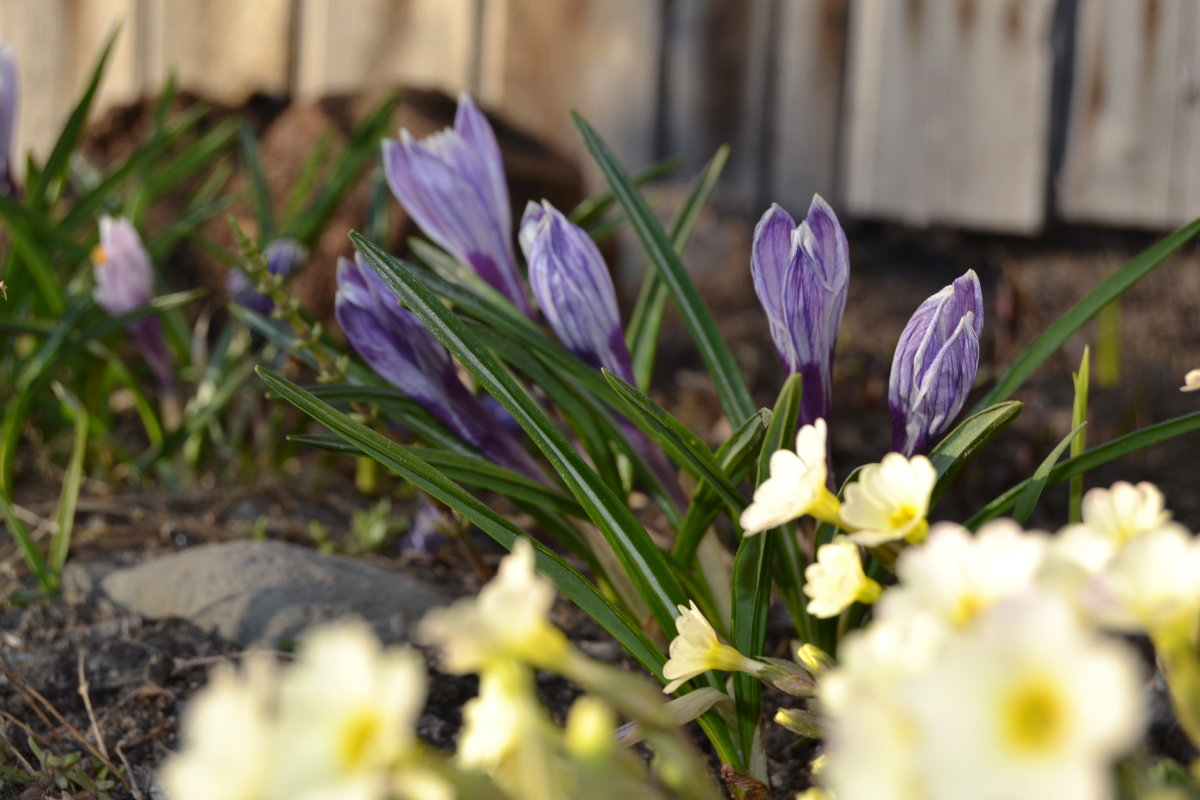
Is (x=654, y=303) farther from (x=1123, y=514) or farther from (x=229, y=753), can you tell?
(x=229, y=753)

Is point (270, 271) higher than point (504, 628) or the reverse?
the reverse

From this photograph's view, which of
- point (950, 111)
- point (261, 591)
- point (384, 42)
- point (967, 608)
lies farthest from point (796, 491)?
point (384, 42)

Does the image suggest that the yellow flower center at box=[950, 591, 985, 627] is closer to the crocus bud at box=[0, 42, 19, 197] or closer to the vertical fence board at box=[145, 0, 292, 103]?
the crocus bud at box=[0, 42, 19, 197]

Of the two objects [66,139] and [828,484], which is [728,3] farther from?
[828,484]

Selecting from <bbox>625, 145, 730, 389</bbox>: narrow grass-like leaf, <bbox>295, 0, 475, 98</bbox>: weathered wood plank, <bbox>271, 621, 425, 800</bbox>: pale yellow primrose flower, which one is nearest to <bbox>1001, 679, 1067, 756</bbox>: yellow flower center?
<bbox>271, 621, 425, 800</bbox>: pale yellow primrose flower

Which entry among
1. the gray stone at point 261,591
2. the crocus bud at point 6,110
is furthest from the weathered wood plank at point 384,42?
the gray stone at point 261,591

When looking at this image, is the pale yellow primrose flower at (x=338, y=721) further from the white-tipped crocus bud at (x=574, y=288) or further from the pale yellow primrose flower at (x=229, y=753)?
the white-tipped crocus bud at (x=574, y=288)

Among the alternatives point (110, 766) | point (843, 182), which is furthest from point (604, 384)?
point (843, 182)
